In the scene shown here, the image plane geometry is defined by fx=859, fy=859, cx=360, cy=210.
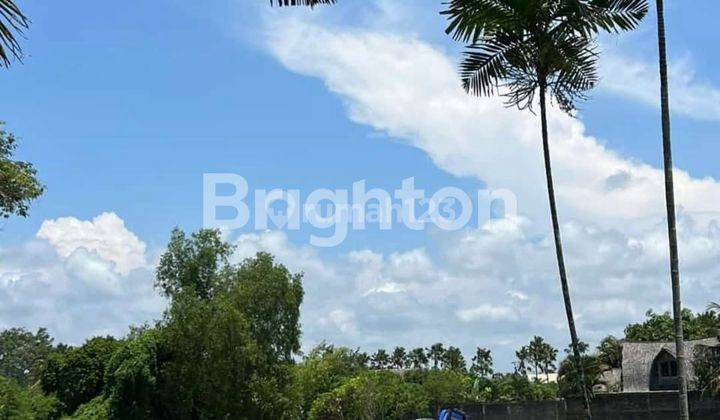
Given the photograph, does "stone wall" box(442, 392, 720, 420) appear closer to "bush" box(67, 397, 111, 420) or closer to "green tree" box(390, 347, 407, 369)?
"bush" box(67, 397, 111, 420)

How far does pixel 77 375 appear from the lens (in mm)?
49125

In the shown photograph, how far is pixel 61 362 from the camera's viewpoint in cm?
4950

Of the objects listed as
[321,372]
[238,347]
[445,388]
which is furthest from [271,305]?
[445,388]

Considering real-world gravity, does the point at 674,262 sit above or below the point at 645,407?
above

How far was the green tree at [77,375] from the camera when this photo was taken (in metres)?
48.7

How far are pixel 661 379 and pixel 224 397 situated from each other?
31677 mm

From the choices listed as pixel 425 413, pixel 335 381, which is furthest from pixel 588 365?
pixel 335 381

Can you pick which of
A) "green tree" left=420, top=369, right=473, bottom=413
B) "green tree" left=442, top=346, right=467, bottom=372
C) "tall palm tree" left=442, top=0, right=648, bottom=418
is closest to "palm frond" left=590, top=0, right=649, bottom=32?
"tall palm tree" left=442, top=0, right=648, bottom=418

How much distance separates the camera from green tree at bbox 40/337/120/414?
48688 mm

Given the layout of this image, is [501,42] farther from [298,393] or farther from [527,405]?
[298,393]

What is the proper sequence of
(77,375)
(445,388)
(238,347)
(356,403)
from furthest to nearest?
1. (445,388)
2. (356,403)
3. (77,375)
4. (238,347)

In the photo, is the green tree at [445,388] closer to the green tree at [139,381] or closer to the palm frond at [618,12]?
the green tree at [139,381]

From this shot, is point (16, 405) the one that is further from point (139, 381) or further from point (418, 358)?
point (418, 358)

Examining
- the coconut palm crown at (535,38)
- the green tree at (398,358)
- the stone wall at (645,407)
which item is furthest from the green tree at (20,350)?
the coconut palm crown at (535,38)
